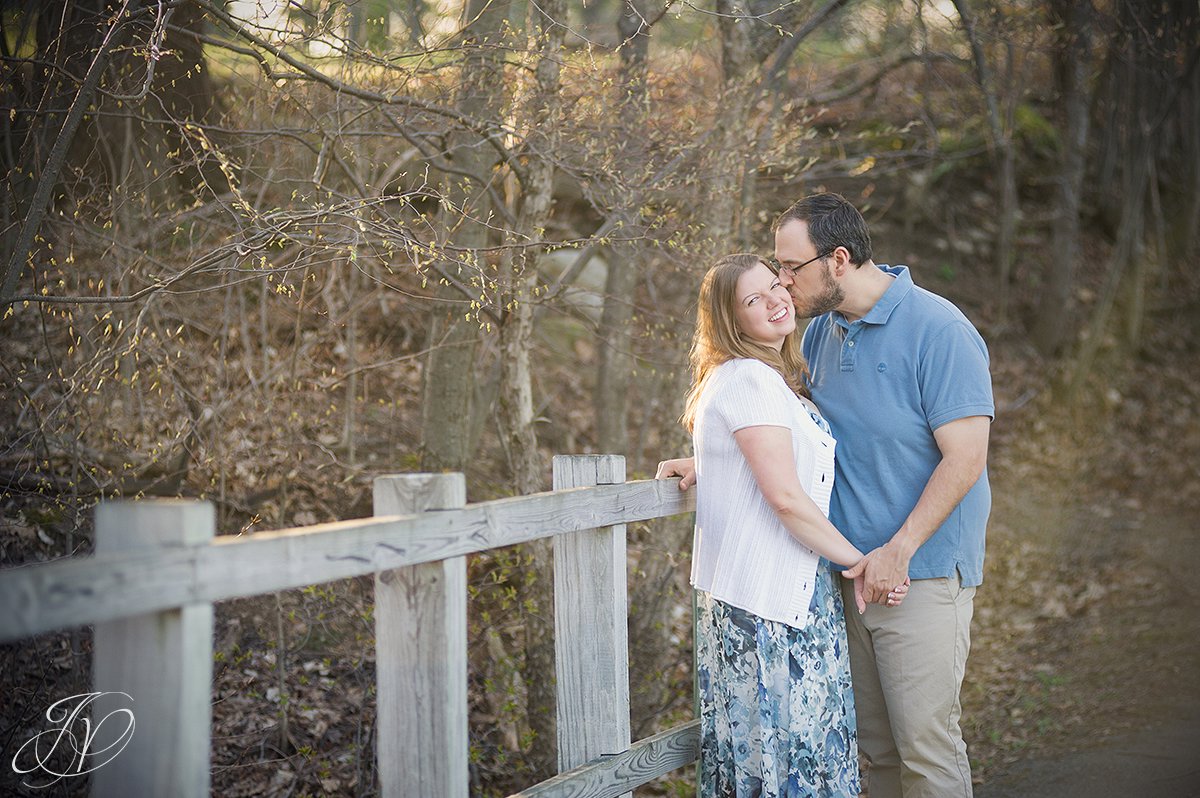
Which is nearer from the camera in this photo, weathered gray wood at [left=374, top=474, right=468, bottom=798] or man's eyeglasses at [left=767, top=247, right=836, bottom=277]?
weathered gray wood at [left=374, top=474, right=468, bottom=798]

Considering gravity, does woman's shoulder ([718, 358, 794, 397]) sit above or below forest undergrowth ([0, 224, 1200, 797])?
above

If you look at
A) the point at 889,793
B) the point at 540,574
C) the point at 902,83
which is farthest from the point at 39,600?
the point at 902,83

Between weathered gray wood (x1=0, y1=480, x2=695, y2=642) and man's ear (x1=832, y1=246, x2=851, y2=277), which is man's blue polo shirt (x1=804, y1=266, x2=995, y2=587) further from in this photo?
weathered gray wood (x1=0, y1=480, x2=695, y2=642)

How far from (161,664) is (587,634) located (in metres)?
1.62

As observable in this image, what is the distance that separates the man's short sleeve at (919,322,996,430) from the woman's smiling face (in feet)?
1.65

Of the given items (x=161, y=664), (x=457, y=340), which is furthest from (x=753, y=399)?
(x=457, y=340)

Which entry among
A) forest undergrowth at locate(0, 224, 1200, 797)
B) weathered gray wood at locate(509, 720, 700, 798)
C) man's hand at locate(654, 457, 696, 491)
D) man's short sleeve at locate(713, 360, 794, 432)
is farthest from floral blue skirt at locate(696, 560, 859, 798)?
forest undergrowth at locate(0, 224, 1200, 797)

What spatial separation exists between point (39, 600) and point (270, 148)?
15.3ft

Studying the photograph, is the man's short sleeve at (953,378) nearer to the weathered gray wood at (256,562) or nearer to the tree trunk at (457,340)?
the weathered gray wood at (256,562)

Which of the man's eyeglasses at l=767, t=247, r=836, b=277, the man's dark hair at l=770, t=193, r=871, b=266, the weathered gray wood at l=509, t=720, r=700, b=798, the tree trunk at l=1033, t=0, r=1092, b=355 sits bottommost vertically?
the weathered gray wood at l=509, t=720, r=700, b=798

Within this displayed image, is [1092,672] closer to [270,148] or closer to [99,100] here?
[270,148]

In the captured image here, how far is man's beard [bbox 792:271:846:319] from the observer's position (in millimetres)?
3715

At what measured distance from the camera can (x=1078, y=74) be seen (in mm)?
11367

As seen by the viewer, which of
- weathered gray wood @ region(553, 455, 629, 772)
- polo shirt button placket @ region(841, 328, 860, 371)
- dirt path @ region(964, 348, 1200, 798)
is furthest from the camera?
dirt path @ region(964, 348, 1200, 798)
